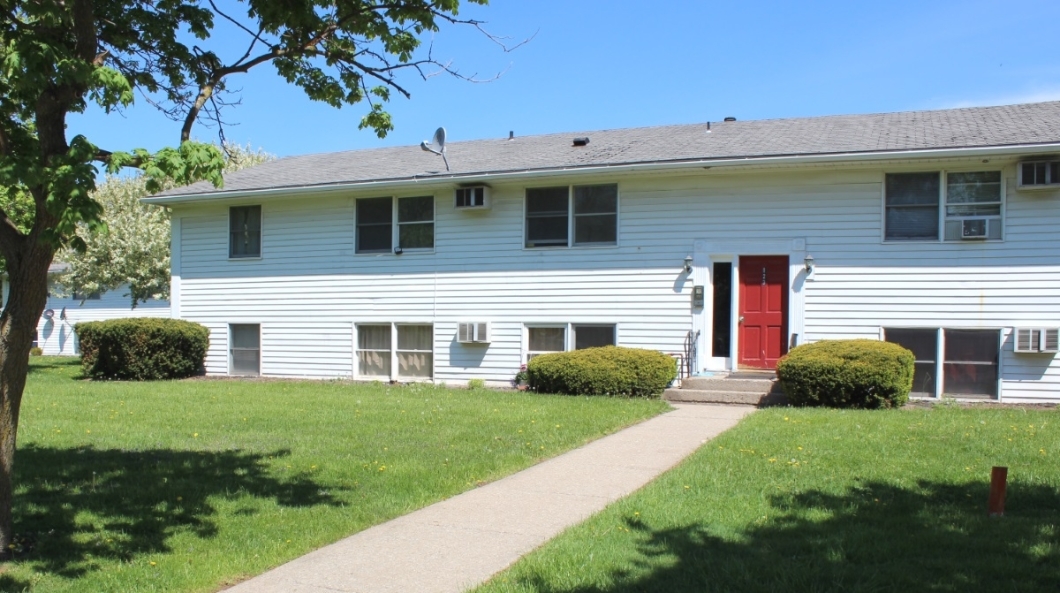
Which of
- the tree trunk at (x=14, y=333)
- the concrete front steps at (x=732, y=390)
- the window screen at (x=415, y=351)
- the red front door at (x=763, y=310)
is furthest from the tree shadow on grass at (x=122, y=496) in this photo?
the red front door at (x=763, y=310)

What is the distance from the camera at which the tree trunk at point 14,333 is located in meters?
5.41

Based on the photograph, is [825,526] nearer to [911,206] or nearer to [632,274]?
[911,206]

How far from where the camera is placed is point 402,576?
507 centimetres

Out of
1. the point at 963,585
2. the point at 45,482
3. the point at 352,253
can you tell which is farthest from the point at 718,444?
the point at 352,253

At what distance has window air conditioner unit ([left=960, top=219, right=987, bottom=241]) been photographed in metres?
13.7

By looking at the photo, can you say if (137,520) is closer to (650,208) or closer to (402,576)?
(402,576)

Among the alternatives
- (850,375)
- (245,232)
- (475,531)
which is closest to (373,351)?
(245,232)

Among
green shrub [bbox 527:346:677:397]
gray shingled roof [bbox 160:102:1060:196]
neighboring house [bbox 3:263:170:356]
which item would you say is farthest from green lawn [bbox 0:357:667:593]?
neighboring house [bbox 3:263:170:356]

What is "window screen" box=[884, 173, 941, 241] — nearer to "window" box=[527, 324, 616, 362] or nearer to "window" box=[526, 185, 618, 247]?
"window" box=[526, 185, 618, 247]

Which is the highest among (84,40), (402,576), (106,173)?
(84,40)

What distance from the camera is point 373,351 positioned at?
17938mm

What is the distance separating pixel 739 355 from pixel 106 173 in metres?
11.9

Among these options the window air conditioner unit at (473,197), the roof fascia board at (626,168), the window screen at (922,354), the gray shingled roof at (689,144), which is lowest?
the window screen at (922,354)

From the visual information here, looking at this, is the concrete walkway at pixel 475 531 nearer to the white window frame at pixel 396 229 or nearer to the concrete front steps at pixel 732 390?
the concrete front steps at pixel 732 390
